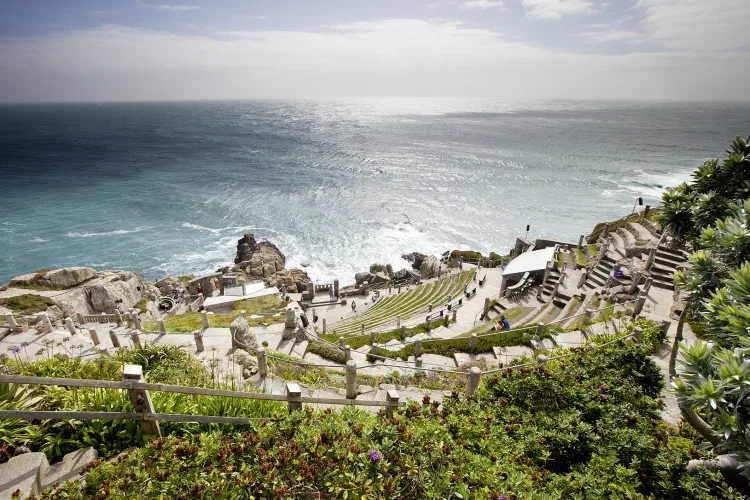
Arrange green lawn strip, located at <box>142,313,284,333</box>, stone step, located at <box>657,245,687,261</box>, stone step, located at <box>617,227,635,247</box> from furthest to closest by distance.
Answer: stone step, located at <box>617,227,635,247</box>
stone step, located at <box>657,245,687,261</box>
green lawn strip, located at <box>142,313,284,333</box>

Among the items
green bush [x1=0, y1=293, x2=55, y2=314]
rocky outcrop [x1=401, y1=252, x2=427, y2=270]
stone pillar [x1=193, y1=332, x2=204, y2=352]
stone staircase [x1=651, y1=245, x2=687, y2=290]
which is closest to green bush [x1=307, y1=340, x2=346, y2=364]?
stone pillar [x1=193, y1=332, x2=204, y2=352]

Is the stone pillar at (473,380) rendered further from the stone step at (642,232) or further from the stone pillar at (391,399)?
the stone step at (642,232)

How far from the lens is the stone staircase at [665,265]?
20.1m

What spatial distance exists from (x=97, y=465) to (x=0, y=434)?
2.20 meters

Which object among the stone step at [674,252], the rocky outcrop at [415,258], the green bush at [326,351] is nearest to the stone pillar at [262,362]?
the green bush at [326,351]

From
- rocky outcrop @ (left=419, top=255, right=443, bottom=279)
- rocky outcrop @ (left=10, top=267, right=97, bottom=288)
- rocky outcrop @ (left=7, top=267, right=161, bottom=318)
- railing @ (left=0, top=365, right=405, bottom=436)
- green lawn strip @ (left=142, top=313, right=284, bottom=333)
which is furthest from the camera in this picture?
rocky outcrop @ (left=419, top=255, right=443, bottom=279)

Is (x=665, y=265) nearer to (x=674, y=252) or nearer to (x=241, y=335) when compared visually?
(x=674, y=252)

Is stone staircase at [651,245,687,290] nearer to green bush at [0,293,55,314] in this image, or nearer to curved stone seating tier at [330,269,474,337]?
curved stone seating tier at [330,269,474,337]

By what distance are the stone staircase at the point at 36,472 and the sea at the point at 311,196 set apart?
38724mm

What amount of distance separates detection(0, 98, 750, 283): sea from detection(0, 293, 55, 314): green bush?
1544 cm

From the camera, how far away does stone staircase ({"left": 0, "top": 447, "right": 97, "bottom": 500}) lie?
15.4 ft

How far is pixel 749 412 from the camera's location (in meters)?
4.64

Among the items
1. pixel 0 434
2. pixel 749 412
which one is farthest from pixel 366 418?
pixel 0 434

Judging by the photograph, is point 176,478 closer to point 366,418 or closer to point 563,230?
point 366,418
